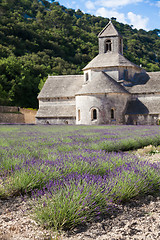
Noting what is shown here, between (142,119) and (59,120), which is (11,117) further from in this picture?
(142,119)

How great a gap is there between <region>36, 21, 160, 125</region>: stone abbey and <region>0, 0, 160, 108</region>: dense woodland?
11.9m

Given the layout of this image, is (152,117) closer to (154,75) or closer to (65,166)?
(154,75)

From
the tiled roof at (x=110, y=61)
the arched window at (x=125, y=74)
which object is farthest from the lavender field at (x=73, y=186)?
the arched window at (x=125, y=74)

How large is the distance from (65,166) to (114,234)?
8.37 feet

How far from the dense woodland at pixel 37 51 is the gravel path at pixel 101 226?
45731 mm

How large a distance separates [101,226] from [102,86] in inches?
1259

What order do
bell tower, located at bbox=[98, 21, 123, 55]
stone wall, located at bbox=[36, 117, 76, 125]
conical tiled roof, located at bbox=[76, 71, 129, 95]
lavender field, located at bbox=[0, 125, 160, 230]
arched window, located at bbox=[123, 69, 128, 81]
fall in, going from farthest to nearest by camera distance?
bell tower, located at bbox=[98, 21, 123, 55], stone wall, located at bbox=[36, 117, 76, 125], arched window, located at bbox=[123, 69, 128, 81], conical tiled roof, located at bbox=[76, 71, 129, 95], lavender field, located at bbox=[0, 125, 160, 230]

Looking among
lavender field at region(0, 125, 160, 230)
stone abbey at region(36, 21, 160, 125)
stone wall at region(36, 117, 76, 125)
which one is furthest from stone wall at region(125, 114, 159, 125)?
lavender field at region(0, 125, 160, 230)

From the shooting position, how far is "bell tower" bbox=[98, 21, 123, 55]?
4156 centimetres

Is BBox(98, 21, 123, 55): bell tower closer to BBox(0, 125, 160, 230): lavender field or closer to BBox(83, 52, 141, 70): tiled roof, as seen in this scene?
BBox(83, 52, 141, 70): tiled roof

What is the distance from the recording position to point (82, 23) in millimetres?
135250

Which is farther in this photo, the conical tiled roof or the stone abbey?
the stone abbey

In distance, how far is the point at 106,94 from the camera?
116ft

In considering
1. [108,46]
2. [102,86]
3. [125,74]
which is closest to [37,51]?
[108,46]
